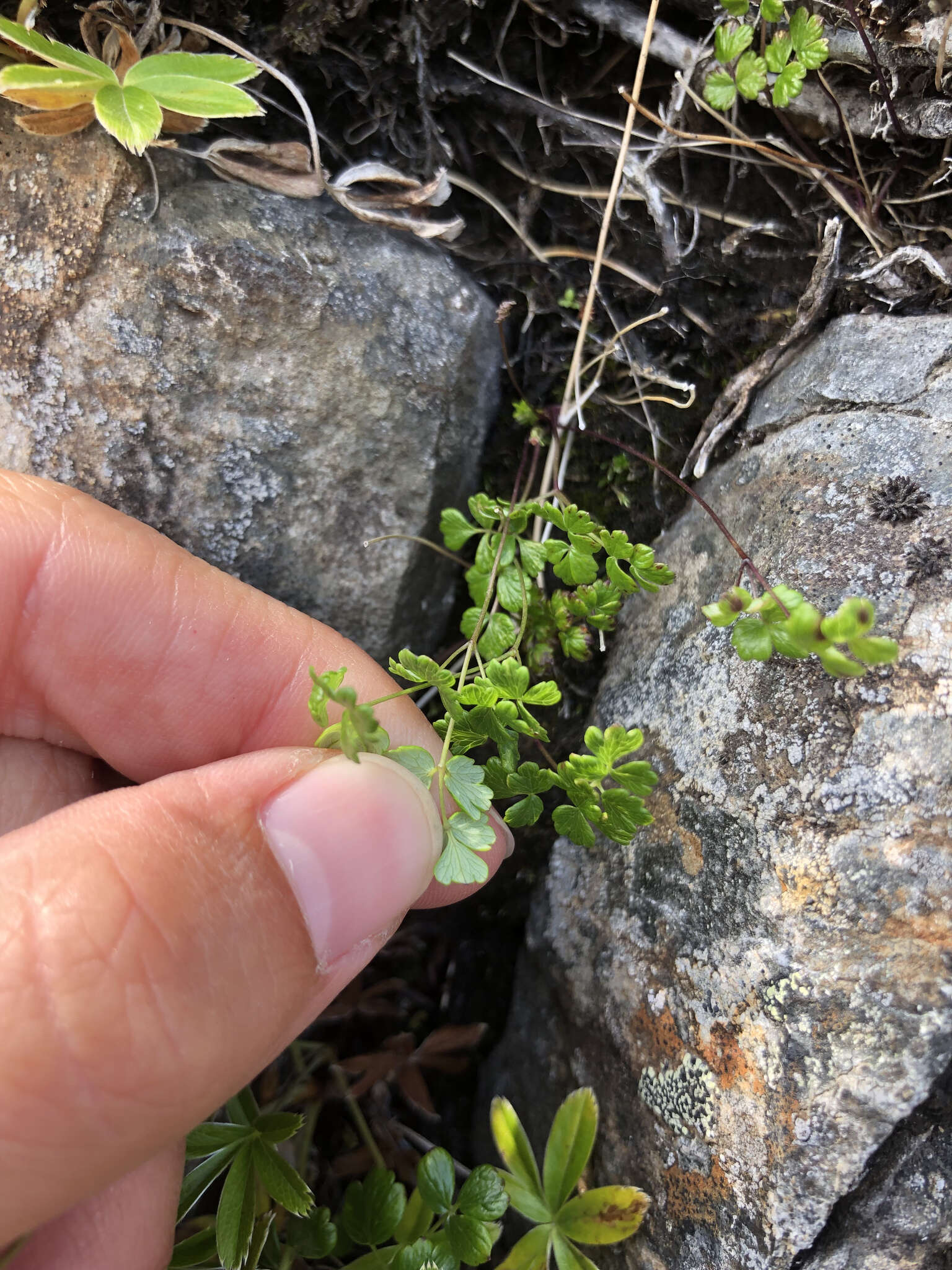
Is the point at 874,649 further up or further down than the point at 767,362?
further down

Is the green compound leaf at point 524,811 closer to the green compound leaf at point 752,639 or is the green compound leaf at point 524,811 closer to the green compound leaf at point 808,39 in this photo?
the green compound leaf at point 752,639

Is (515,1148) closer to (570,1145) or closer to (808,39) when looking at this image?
(570,1145)

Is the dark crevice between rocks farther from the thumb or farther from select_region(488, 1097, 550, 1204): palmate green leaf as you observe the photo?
the thumb

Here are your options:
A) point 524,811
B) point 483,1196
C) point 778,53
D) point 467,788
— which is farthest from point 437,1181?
point 778,53

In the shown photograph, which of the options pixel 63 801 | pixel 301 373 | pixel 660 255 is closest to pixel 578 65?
pixel 660 255

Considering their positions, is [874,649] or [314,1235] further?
[314,1235]

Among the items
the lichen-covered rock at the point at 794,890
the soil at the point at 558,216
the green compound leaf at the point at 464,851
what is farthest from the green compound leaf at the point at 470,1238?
the green compound leaf at the point at 464,851

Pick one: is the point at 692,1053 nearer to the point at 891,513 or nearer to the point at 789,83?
the point at 891,513
